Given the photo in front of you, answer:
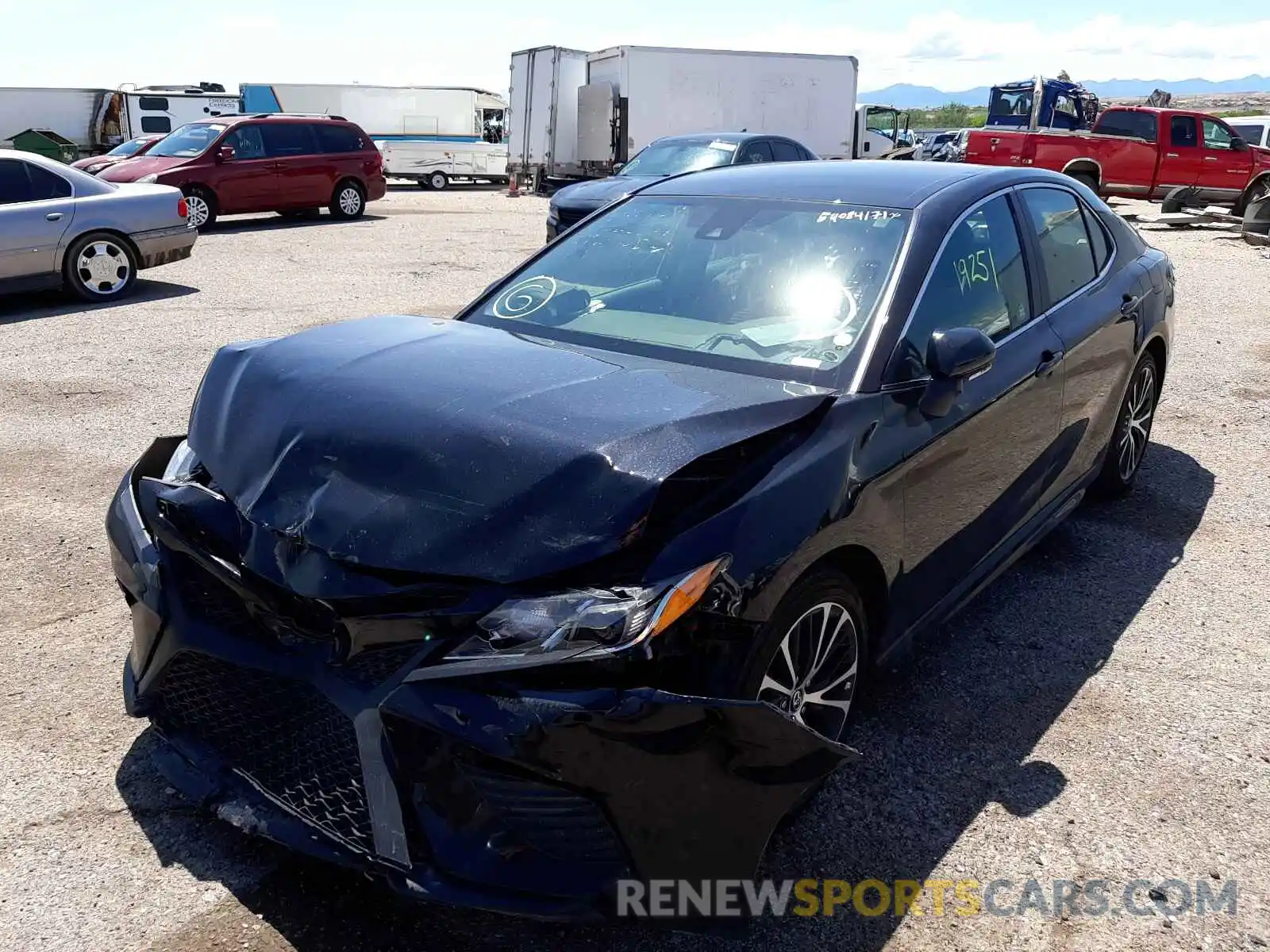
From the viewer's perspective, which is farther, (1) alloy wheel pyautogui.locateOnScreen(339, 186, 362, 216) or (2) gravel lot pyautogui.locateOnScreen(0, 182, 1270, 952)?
(1) alloy wheel pyautogui.locateOnScreen(339, 186, 362, 216)

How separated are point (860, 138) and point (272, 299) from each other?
18.0 meters

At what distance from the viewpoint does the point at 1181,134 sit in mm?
20328

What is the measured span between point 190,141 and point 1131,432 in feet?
53.3

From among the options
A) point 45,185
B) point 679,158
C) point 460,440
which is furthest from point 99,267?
point 460,440

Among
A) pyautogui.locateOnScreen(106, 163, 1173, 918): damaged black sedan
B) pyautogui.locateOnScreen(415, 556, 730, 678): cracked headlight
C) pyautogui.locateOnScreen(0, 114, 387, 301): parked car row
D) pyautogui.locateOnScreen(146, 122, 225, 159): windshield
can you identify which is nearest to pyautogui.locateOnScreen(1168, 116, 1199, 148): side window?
pyautogui.locateOnScreen(0, 114, 387, 301): parked car row

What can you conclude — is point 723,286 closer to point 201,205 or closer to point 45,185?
point 45,185

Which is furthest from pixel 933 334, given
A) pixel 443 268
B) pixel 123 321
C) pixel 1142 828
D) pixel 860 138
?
pixel 860 138

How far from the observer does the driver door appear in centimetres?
323

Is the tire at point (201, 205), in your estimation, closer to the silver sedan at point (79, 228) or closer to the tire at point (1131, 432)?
the silver sedan at point (79, 228)

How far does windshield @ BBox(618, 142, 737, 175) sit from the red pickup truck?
339 inches

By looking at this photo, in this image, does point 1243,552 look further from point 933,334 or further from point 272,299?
point 272,299

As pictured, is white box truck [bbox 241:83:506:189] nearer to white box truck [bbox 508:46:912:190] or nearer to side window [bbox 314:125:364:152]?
white box truck [bbox 508:46:912:190]

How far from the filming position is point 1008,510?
3930 mm

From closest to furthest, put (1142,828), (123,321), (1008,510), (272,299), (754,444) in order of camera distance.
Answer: (754,444) < (1142,828) < (1008,510) < (123,321) < (272,299)
